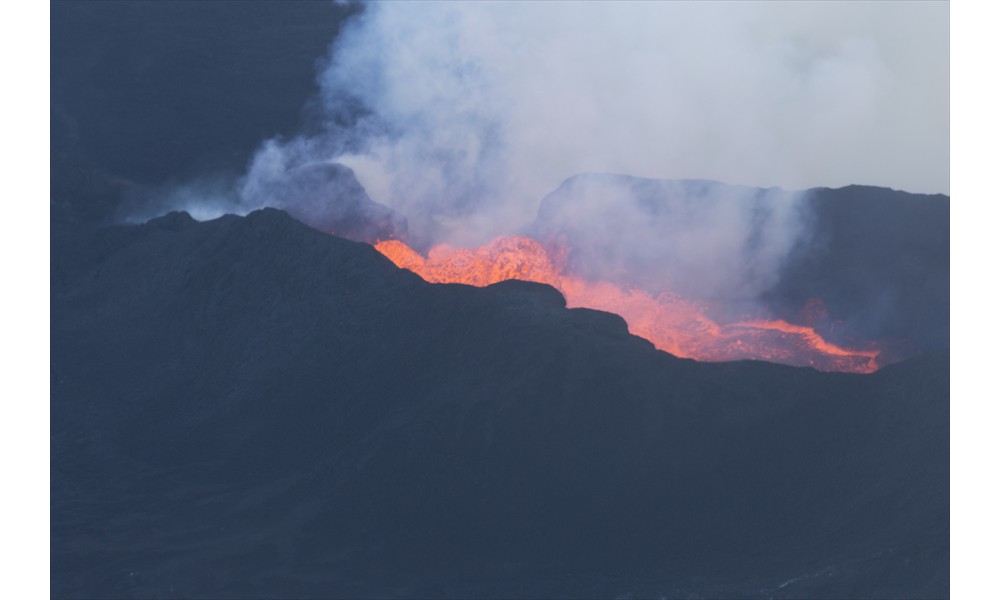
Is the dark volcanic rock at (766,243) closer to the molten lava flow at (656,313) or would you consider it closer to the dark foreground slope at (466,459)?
the molten lava flow at (656,313)

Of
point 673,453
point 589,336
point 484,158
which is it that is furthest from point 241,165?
point 673,453

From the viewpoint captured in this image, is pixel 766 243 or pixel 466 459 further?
pixel 766 243

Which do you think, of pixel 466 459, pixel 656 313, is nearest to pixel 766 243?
pixel 656 313

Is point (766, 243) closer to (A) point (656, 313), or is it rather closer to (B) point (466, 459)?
(A) point (656, 313)

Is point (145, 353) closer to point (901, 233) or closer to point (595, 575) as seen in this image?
point (595, 575)

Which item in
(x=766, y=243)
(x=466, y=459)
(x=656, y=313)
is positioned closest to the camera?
(x=466, y=459)

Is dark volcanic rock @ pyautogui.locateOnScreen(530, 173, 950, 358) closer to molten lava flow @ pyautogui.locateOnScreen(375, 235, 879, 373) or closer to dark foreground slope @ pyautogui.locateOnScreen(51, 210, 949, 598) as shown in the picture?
molten lava flow @ pyautogui.locateOnScreen(375, 235, 879, 373)
